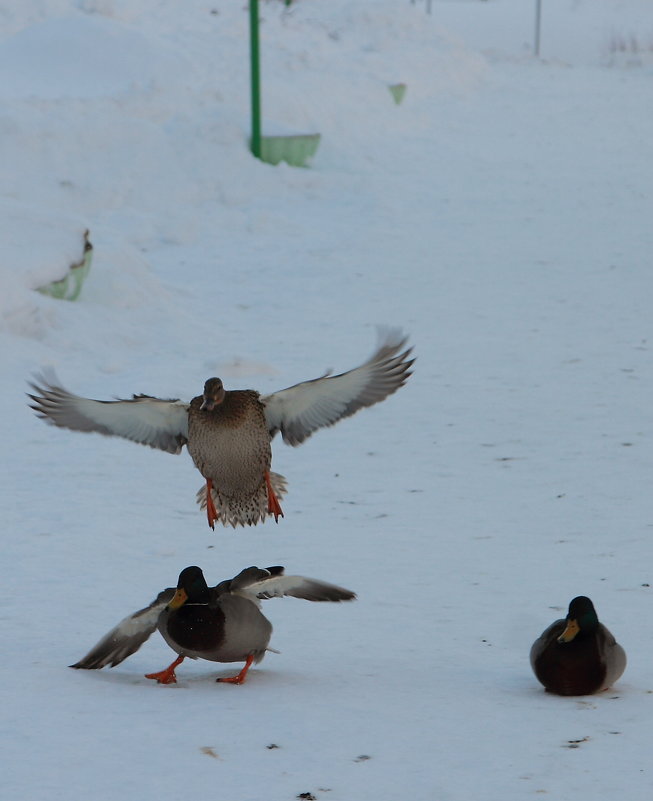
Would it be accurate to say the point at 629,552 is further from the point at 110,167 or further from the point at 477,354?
the point at 110,167

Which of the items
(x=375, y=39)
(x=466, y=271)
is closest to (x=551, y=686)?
(x=466, y=271)

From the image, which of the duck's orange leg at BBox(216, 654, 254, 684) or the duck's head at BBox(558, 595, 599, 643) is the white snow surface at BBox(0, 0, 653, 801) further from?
the duck's head at BBox(558, 595, 599, 643)

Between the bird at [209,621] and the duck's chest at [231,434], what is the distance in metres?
0.43

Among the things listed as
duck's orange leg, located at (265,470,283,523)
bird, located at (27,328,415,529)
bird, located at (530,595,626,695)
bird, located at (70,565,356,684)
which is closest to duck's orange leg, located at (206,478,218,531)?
bird, located at (27,328,415,529)

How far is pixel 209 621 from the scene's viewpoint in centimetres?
407

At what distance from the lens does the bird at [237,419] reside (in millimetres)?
4441

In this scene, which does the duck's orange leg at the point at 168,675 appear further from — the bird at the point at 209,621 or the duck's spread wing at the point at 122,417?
the duck's spread wing at the point at 122,417

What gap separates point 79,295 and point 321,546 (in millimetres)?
4389

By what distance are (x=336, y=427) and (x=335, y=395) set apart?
2.93 meters

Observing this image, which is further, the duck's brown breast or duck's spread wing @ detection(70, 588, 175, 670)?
the duck's brown breast

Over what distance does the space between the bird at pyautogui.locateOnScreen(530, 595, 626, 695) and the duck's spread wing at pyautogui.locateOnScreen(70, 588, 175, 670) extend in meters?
1.12

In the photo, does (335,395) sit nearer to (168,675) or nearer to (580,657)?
(168,675)

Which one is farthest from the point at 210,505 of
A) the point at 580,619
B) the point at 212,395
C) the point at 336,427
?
the point at 336,427

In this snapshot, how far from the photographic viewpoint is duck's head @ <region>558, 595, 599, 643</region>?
4.04m
